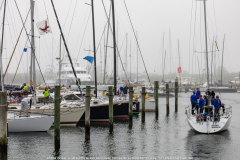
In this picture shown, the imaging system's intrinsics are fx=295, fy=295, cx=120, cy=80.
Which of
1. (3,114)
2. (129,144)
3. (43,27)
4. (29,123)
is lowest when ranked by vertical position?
(129,144)

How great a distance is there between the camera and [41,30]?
A: 19.5 m

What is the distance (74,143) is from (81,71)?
4209 cm

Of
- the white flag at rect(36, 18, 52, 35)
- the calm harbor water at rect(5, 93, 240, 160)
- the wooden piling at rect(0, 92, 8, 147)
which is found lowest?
the calm harbor water at rect(5, 93, 240, 160)

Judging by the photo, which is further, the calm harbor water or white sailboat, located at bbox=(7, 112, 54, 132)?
white sailboat, located at bbox=(7, 112, 54, 132)

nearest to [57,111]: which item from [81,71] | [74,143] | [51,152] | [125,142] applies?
[51,152]

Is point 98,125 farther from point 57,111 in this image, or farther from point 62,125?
point 57,111

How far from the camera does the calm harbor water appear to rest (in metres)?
13.1

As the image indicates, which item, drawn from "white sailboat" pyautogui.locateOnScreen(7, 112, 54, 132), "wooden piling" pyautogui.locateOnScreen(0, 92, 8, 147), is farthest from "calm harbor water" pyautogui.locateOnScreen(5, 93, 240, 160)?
"wooden piling" pyautogui.locateOnScreen(0, 92, 8, 147)

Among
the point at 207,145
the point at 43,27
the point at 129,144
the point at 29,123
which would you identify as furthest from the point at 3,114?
the point at 43,27

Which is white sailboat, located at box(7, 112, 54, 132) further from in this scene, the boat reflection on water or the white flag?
the boat reflection on water

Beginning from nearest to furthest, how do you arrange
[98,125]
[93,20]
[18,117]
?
[18,117] → [98,125] → [93,20]

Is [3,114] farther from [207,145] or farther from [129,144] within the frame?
[207,145]

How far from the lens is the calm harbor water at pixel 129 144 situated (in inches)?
517

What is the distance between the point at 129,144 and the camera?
49.9 feet
